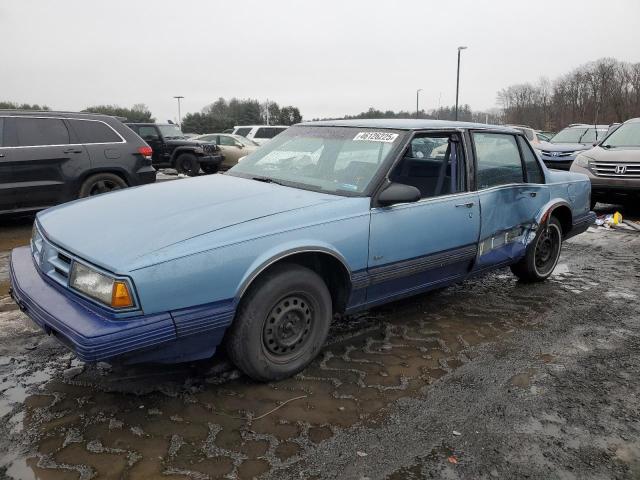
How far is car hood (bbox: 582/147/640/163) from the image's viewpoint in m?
8.71

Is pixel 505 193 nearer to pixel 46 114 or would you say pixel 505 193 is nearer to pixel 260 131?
pixel 46 114

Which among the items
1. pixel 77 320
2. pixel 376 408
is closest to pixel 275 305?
pixel 376 408

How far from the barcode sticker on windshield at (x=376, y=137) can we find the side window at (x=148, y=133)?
1353cm

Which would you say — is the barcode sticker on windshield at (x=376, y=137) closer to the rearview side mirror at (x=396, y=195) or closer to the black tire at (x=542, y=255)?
the rearview side mirror at (x=396, y=195)

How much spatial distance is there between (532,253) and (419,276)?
1.79 m

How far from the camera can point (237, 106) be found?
6525 cm

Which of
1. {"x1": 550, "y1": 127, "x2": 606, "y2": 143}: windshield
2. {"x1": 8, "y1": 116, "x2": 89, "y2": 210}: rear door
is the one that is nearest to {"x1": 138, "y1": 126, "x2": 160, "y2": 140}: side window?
{"x1": 8, "y1": 116, "x2": 89, "y2": 210}: rear door

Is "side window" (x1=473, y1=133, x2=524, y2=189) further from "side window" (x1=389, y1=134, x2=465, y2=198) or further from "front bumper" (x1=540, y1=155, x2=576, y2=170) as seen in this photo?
"front bumper" (x1=540, y1=155, x2=576, y2=170)

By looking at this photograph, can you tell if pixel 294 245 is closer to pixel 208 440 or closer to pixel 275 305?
pixel 275 305

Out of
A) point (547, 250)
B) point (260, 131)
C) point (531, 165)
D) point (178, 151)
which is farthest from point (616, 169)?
point (260, 131)

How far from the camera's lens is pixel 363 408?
2.92 meters

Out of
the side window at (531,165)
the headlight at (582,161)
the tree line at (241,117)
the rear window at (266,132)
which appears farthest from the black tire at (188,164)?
the tree line at (241,117)

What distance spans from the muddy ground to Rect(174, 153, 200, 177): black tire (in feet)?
39.1

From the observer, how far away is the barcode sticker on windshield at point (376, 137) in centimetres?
386
